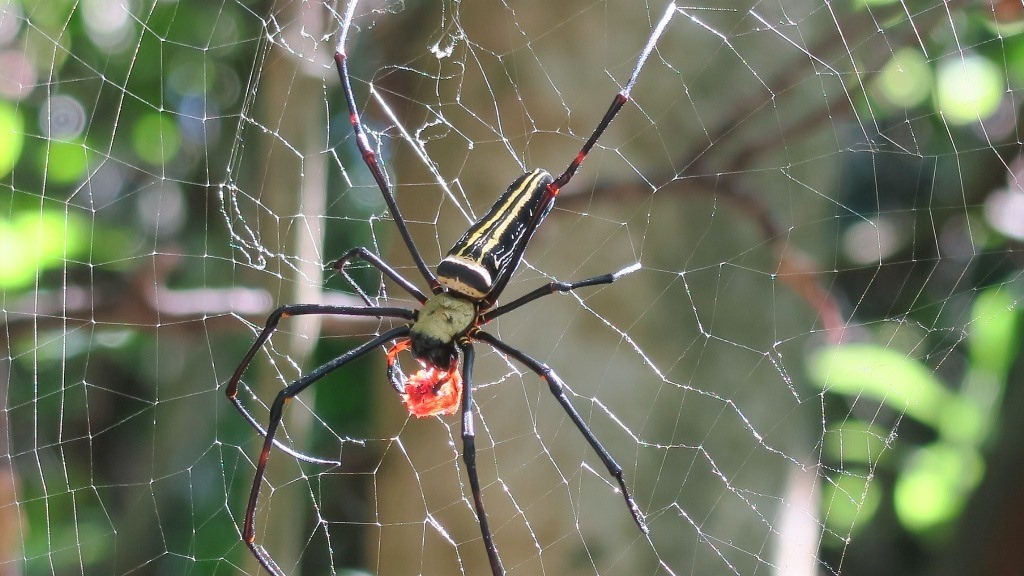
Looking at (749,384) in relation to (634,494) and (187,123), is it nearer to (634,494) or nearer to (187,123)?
(634,494)

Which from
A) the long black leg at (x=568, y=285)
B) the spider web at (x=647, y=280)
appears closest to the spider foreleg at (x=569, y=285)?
the long black leg at (x=568, y=285)

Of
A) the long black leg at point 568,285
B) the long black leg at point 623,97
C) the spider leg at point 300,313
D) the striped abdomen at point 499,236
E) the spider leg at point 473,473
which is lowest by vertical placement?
the spider leg at point 473,473

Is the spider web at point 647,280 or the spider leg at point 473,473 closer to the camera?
the spider leg at point 473,473

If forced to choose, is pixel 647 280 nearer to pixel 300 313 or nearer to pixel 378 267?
pixel 378 267

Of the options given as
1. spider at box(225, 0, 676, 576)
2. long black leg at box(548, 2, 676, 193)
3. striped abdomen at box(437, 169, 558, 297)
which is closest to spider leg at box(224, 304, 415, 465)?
spider at box(225, 0, 676, 576)

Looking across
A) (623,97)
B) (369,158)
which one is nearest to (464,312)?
(369,158)

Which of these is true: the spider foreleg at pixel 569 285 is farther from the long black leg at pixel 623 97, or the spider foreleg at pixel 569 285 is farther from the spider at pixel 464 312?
the long black leg at pixel 623 97

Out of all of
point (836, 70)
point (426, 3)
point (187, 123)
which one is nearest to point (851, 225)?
point (836, 70)
